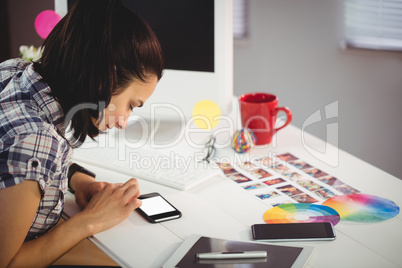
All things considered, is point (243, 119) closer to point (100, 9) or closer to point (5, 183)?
point (100, 9)

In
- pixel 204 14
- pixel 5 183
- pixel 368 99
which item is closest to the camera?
pixel 5 183

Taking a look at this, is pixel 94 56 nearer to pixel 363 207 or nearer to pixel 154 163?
pixel 154 163

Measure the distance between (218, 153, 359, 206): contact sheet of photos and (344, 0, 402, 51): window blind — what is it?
1161 mm

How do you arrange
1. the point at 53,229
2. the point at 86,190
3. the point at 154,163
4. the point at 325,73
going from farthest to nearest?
1. the point at 325,73
2. the point at 154,163
3. the point at 86,190
4. the point at 53,229

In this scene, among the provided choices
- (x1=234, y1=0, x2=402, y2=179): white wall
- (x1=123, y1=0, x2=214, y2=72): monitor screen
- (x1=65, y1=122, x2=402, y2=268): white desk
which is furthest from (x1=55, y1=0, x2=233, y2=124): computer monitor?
(x1=234, y1=0, x2=402, y2=179): white wall

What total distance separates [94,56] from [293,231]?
19.6 inches

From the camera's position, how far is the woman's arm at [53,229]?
76 centimetres

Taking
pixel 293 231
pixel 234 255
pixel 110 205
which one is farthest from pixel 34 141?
pixel 293 231

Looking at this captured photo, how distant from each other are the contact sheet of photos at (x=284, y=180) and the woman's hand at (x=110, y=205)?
0.87 ft

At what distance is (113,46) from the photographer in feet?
2.77

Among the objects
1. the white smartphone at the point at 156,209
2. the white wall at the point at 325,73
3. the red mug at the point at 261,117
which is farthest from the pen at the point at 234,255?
the white wall at the point at 325,73

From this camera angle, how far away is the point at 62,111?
876 mm

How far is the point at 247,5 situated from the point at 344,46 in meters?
0.64

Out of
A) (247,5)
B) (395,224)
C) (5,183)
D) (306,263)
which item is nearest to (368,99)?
(247,5)
